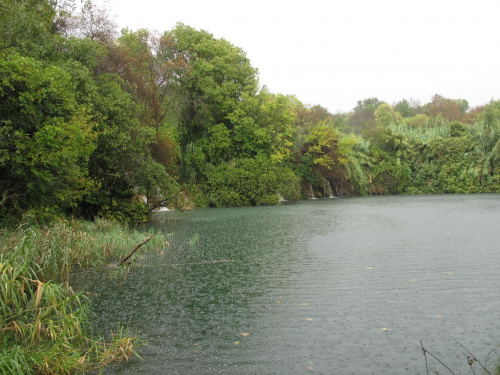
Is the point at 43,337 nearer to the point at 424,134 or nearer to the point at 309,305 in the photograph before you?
the point at 309,305

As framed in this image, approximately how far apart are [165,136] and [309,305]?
783 inches

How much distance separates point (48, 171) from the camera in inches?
447

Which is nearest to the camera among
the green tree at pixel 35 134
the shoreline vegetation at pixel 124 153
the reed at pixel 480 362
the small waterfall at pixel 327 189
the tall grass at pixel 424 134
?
the reed at pixel 480 362

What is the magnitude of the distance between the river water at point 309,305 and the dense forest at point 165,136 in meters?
4.02

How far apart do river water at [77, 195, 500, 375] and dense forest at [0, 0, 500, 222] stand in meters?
4.02

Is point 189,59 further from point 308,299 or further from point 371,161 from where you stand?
point 308,299

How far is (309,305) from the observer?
22.9ft

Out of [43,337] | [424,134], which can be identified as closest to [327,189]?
[424,134]

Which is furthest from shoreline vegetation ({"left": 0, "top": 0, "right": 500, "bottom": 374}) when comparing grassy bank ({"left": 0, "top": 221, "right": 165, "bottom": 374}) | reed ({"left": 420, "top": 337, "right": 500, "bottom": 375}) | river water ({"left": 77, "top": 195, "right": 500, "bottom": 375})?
reed ({"left": 420, "top": 337, "right": 500, "bottom": 375})

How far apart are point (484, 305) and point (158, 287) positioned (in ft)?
17.9

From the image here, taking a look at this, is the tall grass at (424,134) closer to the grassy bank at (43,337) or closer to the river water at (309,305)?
the river water at (309,305)

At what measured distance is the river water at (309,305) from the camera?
5.00 metres

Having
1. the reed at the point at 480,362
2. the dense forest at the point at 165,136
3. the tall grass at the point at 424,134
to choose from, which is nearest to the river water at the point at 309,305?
the reed at the point at 480,362

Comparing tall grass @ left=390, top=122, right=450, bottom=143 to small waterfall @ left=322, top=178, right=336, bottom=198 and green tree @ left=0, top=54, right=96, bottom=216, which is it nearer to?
small waterfall @ left=322, top=178, right=336, bottom=198
